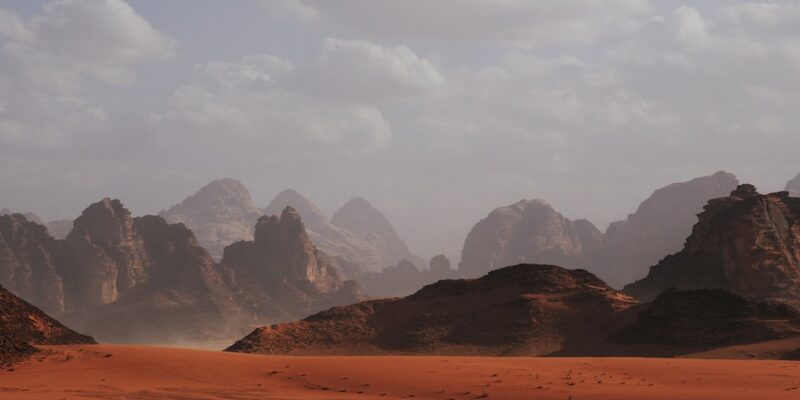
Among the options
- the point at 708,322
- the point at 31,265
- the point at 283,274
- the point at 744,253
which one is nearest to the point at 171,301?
the point at 31,265

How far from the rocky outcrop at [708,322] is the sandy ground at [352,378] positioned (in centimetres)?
2040

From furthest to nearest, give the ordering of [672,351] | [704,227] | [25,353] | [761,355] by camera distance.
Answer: [704,227]
[672,351]
[761,355]
[25,353]

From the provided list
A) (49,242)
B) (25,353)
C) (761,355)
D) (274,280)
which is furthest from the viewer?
(274,280)

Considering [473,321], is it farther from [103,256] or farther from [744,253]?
[103,256]

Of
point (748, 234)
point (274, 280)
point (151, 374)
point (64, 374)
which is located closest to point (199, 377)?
point (151, 374)

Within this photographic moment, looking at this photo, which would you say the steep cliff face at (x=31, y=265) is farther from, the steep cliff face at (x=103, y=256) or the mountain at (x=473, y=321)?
the mountain at (x=473, y=321)

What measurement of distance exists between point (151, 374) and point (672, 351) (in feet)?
110

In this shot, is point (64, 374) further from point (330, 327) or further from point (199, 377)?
point (330, 327)

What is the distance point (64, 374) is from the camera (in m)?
23.7

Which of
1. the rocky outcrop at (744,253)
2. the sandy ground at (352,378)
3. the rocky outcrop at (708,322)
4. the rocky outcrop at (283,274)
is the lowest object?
the sandy ground at (352,378)

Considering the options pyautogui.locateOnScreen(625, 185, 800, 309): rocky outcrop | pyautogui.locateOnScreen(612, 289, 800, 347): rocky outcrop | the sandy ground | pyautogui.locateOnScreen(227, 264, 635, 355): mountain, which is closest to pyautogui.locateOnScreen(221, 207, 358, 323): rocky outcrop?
pyautogui.locateOnScreen(625, 185, 800, 309): rocky outcrop

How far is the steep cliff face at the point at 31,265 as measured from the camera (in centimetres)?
13100

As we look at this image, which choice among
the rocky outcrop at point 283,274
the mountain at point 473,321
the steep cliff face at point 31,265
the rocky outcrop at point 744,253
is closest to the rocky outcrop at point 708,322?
the mountain at point 473,321

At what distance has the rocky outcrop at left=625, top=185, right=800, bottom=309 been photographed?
2662 inches
